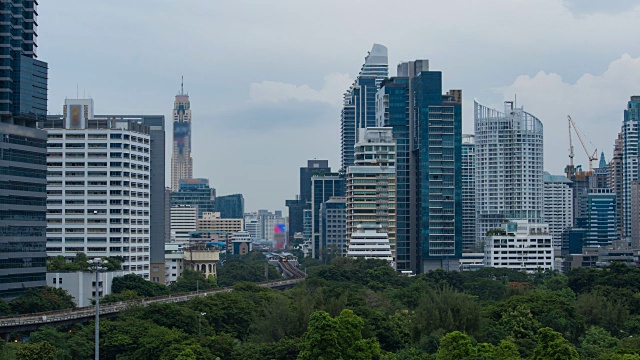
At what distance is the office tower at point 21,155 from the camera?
8800 centimetres

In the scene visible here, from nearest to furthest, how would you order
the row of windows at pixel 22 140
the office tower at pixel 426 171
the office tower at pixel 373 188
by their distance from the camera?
the row of windows at pixel 22 140 < the office tower at pixel 373 188 < the office tower at pixel 426 171

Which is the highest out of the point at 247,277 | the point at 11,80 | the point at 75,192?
the point at 11,80

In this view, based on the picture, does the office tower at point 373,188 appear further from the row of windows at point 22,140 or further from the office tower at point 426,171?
the row of windows at point 22,140

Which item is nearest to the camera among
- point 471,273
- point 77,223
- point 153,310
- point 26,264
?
point 153,310

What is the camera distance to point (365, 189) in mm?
151500

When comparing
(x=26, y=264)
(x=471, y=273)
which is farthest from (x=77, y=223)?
(x=471, y=273)

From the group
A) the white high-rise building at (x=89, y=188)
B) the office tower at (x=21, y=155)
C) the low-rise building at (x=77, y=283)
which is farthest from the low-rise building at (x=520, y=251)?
the office tower at (x=21, y=155)

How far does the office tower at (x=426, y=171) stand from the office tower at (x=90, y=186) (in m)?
48.9

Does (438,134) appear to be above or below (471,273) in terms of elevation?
above

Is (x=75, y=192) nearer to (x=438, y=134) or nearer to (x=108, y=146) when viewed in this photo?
(x=108, y=146)

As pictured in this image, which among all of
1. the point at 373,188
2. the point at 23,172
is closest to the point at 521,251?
the point at 373,188

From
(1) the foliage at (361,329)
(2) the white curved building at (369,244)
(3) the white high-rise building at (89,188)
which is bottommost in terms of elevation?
(1) the foliage at (361,329)

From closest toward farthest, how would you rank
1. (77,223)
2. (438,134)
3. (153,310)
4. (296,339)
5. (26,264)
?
(296,339) → (153,310) → (26,264) → (77,223) → (438,134)

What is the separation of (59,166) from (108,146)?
6476 millimetres
